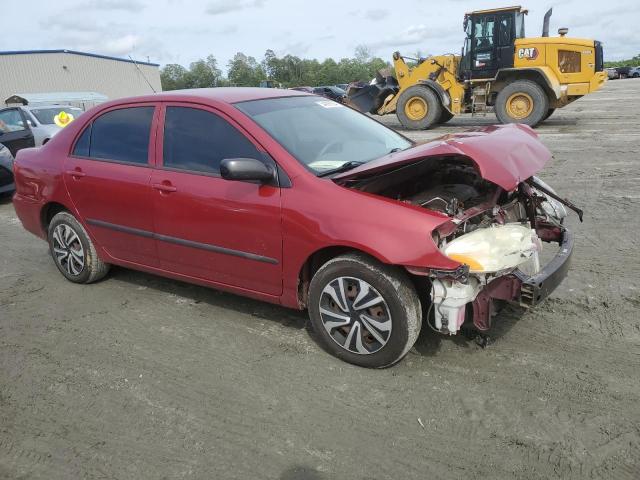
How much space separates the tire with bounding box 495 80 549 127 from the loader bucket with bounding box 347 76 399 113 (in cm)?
372

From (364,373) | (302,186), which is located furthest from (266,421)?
(302,186)

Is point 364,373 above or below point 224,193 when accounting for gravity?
below

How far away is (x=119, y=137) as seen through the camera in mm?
4293

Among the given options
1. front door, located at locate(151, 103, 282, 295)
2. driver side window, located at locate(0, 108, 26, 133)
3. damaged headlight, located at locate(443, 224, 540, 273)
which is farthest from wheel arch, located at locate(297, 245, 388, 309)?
driver side window, located at locate(0, 108, 26, 133)

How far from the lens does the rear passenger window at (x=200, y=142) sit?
3596 millimetres

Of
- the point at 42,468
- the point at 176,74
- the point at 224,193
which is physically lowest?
the point at 42,468

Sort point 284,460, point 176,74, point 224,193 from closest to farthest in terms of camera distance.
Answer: point 284,460, point 224,193, point 176,74

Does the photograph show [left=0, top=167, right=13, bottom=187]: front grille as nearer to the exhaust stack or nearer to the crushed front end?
the crushed front end

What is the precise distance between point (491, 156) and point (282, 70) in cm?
9759

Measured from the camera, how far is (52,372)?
3.37 meters

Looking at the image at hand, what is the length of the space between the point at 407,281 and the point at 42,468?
6.90 feet

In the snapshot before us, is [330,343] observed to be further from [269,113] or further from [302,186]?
[269,113]

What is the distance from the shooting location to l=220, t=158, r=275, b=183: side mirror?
321 cm

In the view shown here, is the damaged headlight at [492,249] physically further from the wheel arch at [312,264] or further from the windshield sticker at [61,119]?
the windshield sticker at [61,119]
